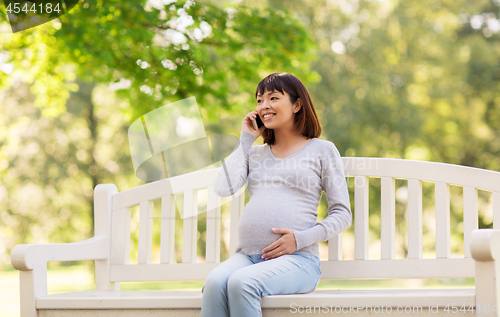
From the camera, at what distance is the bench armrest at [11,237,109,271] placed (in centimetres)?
208

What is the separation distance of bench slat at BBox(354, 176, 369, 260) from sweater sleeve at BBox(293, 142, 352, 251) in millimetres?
201

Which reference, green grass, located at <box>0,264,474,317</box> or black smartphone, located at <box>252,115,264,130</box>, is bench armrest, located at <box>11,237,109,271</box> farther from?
green grass, located at <box>0,264,474,317</box>

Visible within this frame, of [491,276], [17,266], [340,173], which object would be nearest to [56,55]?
[17,266]

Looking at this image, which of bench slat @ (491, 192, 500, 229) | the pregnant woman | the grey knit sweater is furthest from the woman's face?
bench slat @ (491, 192, 500, 229)

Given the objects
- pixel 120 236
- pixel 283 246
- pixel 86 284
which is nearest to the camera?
pixel 283 246

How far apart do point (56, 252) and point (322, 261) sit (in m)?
1.30

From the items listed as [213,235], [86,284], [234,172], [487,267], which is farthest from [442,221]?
[86,284]

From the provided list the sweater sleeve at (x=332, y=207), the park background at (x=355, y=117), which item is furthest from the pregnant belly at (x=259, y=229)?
the park background at (x=355, y=117)

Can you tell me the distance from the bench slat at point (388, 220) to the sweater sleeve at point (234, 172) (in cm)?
72

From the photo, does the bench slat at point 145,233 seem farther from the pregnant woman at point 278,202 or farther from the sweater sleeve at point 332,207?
the sweater sleeve at point 332,207

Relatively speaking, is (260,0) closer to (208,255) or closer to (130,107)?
(130,107)

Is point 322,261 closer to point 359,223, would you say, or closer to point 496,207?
point 359,223

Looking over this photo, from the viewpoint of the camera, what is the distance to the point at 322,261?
2363 mm

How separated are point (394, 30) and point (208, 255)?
35.8 feet
